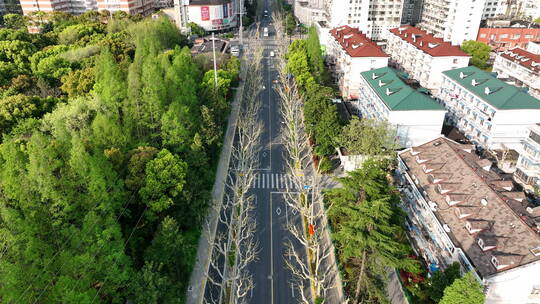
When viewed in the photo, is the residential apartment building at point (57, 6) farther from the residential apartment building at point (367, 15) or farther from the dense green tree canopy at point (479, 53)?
the dense green tree canopy at point (479, 53)

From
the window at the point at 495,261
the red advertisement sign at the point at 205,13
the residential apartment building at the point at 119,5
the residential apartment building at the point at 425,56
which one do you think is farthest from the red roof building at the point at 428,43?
the residential apartment building at the point at 119,5

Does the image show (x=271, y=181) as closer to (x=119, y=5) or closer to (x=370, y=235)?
(x=370, y=235)

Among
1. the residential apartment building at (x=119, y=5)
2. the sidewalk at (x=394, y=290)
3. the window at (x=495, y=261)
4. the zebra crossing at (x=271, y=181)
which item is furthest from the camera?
the residential apartment building at (x=119, y=5)

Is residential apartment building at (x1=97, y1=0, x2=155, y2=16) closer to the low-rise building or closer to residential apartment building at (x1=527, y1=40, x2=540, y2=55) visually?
the low-rise building

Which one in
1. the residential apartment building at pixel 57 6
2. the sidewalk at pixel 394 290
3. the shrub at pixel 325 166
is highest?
the residential apartment building at pixel 57 6

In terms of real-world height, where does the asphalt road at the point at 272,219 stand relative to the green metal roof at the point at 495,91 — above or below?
below

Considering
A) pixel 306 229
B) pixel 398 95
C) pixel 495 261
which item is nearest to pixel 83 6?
pixel 398 95

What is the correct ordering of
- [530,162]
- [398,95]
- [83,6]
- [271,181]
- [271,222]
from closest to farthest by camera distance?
[271,222], [530,162], [271,181], [398,95], [83,6]
